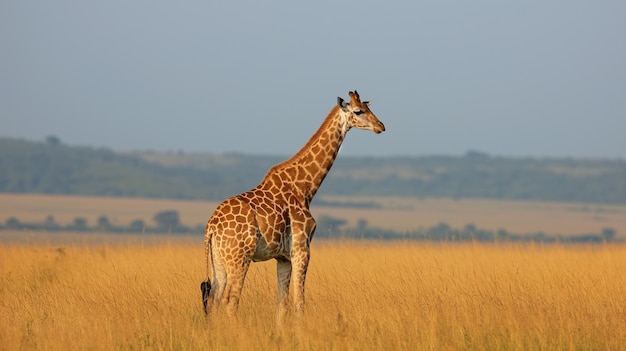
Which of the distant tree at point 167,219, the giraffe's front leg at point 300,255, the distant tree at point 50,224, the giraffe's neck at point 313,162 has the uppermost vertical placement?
the giraffe's neck at point 313,162

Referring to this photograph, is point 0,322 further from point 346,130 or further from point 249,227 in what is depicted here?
point 346,130

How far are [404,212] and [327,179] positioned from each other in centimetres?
2887

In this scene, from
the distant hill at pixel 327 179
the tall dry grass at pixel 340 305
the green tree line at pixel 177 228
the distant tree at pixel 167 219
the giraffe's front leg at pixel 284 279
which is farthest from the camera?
the distant hill at pixel 327 179

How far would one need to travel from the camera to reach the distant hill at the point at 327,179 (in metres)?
114

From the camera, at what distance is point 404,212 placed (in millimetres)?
108750

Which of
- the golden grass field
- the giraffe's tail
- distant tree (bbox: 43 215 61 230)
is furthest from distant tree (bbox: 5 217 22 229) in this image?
the giraffe's tail

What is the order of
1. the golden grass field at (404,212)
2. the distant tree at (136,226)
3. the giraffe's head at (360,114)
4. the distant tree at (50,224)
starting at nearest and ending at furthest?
the giraffe's head at (360,114) < the distant tree at (50,224) < the distant tree at (136,226) < the golden grass field at (404,212)

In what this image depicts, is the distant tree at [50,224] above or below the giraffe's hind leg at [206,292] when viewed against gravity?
below

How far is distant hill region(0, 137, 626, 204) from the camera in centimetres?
11431

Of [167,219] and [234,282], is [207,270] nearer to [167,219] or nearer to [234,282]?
[234,282]

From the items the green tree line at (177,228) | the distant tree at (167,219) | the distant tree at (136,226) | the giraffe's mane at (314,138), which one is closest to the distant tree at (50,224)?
the green tree line at (177,228)

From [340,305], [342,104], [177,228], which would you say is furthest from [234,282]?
[177,228]

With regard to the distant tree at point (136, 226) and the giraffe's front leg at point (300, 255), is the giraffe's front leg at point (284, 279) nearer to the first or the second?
the giraffe's front leg at point (300, 255)

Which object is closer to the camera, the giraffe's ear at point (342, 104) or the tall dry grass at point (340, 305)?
the tall dry grass at point (340, 305)
